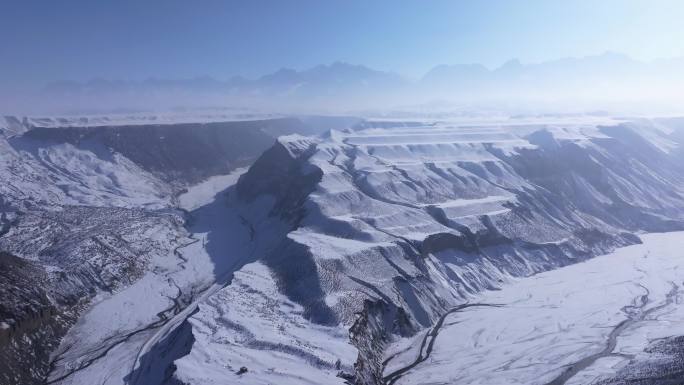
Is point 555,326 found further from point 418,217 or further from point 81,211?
point 81,211

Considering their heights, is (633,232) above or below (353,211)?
below

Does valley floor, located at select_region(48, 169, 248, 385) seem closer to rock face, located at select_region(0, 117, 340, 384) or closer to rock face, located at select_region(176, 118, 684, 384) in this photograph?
rock face, located at select_region(0, 117, 340, 384)

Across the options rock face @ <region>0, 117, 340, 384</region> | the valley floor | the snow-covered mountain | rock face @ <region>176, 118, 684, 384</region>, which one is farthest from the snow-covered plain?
rock face @ <region>0, 117, 340, 384</region>

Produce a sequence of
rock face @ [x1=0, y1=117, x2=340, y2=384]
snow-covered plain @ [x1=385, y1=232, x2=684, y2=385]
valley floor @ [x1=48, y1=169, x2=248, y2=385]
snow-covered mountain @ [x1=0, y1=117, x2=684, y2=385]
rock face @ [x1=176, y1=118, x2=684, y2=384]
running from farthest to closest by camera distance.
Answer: rock face @ [x1=0, y1=117, x2=340, y2=384] → rock face @ [x1=176, y1=118, x2=684, y2=384] → snow-covered mountain @ [x1=0, y1=117, x2=684, y2=385] → snow-covered plain @ [x1=385, y1=232, x2=684, y2=385] → valley floor @ [x1=48, y1=169, x2=248, y2=385]

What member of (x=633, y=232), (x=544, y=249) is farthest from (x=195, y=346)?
(x=633, y=232)

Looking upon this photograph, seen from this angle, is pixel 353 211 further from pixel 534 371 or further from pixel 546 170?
pixel 546 170

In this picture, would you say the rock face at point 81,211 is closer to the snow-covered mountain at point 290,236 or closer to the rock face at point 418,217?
the snow-covered mountain at point 290,236
